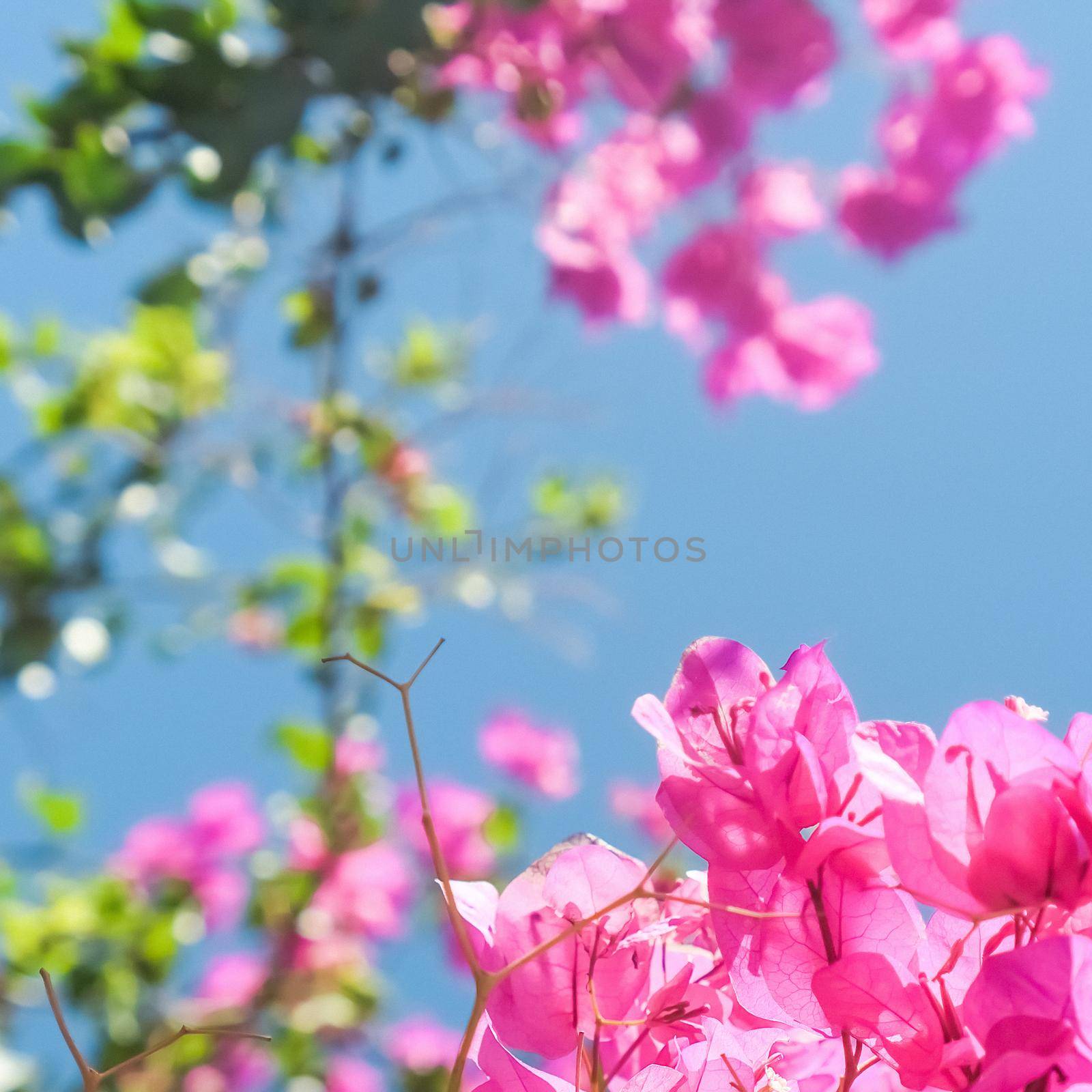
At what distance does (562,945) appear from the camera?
0.19 metres

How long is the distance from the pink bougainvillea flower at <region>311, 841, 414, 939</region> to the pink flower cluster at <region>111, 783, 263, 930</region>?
95 millimetres

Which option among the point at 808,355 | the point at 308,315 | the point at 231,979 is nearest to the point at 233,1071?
the point at 231,979

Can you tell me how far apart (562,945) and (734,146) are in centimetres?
106

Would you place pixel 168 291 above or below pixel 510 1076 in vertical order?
above

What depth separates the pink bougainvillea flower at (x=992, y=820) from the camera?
0.16m

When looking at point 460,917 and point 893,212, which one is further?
point 893,212

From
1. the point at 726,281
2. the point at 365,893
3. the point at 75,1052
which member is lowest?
the point at 75,1052

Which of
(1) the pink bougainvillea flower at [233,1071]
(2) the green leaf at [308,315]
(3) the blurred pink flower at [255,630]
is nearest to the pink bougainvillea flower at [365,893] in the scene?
(1) the pink bougainvillea flower at [233,1071]

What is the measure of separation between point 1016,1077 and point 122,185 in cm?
71

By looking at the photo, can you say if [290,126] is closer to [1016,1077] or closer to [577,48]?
[577,48]

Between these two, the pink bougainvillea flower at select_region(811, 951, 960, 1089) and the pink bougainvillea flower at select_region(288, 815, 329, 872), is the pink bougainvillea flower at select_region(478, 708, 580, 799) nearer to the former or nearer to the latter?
the pink bougainvillea flower at select_region(288, 815, 329, 872)

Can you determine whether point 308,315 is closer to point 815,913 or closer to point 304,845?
point 304,845

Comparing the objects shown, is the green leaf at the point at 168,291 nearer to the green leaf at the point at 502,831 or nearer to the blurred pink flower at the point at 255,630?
the blurred pink flower at the point at 255,630

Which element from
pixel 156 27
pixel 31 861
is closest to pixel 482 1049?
pixel 156 27
